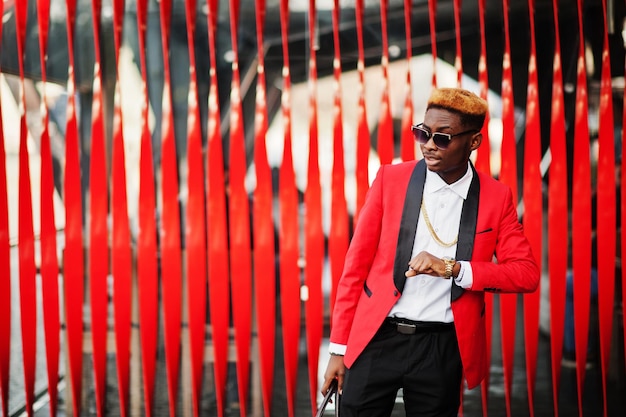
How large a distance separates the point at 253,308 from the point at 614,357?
1.69m

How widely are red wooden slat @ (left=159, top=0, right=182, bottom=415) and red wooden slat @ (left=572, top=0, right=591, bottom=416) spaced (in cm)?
180

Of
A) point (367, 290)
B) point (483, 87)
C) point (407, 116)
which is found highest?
point (483, 87)

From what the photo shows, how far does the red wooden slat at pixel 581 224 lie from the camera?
3.33 meters

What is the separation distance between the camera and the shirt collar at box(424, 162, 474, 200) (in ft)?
7.54

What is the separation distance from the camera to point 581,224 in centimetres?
337

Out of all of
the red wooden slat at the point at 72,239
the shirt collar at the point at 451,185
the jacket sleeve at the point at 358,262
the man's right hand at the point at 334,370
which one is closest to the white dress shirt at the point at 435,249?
the shirt collar at the point at 451,185

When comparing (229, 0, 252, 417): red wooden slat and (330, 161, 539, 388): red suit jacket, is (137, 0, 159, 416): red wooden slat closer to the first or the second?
(229, 0, 252, 417): red wooden slat

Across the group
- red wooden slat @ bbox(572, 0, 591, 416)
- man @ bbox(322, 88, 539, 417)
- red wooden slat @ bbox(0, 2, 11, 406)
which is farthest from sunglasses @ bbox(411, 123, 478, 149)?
red wooden slat @ bbox(0, 2, 11, 406)

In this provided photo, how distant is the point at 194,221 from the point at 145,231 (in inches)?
9.0

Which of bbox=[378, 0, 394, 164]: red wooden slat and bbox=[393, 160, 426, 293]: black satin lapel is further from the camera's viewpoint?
bbox=[378, 0, 394, 164]: red wooden slat

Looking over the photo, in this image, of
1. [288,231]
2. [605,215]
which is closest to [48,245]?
[288,231]

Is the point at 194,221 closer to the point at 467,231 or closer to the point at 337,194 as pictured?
the point at 337,194

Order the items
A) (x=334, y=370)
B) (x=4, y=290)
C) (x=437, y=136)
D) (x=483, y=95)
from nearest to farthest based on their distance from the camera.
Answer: (x=437, y=136)
(x=334, y=370)
(x=483, y=95)
(x=4, y=290)

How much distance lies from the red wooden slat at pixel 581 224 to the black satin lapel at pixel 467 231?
1275mm
